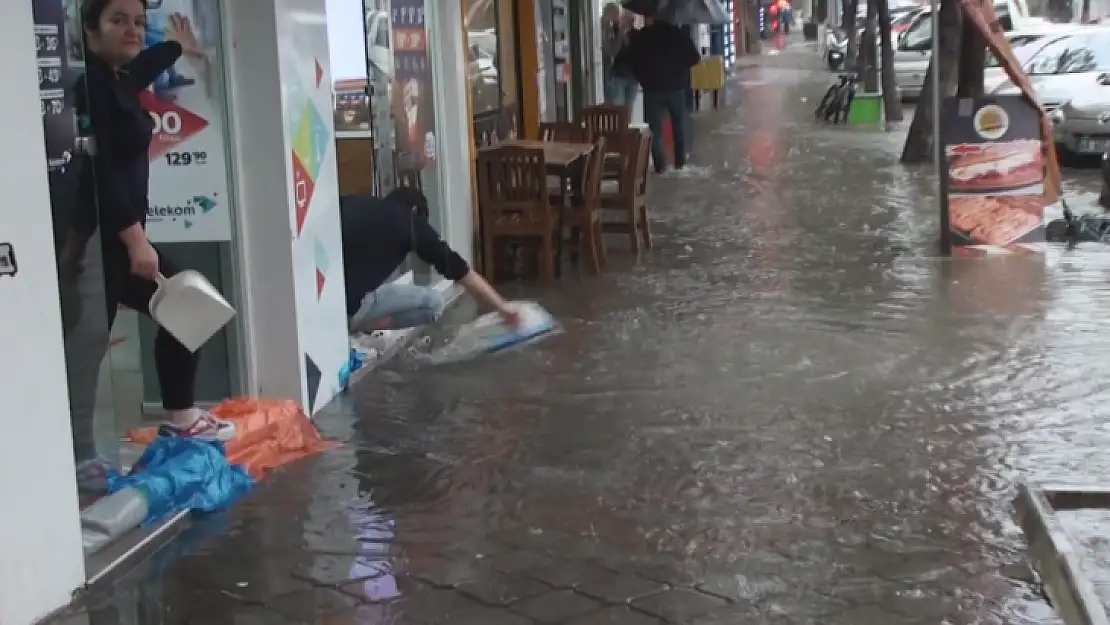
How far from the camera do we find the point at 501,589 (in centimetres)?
470

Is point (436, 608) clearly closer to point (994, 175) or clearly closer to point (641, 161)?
point (641, 161)

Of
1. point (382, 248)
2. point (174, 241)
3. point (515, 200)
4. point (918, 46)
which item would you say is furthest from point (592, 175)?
point (918, 46)

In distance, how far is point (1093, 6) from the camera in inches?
1783

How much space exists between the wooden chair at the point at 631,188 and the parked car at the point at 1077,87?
13.8 feet

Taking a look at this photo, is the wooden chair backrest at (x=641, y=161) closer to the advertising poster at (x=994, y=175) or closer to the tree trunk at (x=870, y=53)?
the advertising poster at (x=994, y=175)

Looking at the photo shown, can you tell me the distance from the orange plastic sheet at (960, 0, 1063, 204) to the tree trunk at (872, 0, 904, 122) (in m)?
9.94

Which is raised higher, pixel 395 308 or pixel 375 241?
pixel 375 241

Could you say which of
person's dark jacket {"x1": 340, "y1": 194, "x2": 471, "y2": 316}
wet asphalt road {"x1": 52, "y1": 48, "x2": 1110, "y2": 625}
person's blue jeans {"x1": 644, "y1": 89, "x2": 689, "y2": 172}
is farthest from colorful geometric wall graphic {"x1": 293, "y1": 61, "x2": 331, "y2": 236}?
person's blue jeans {"x1": 644, "y1": 89, "x2": 689, "y2": 172}

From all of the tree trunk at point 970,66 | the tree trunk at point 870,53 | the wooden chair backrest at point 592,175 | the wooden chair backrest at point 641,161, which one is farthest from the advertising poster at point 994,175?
the tree trunk at point 870,53

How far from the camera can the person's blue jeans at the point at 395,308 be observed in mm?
8086

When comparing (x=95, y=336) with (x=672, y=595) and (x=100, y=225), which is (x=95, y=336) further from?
(x=672, y=595)

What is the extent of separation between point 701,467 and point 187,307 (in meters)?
2.15

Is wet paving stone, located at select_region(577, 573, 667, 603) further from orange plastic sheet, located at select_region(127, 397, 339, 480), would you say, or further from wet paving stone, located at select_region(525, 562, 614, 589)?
orange plastic sheet, located at select_region(127, 397, 339, 480)

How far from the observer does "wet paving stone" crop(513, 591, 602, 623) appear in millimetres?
4465
